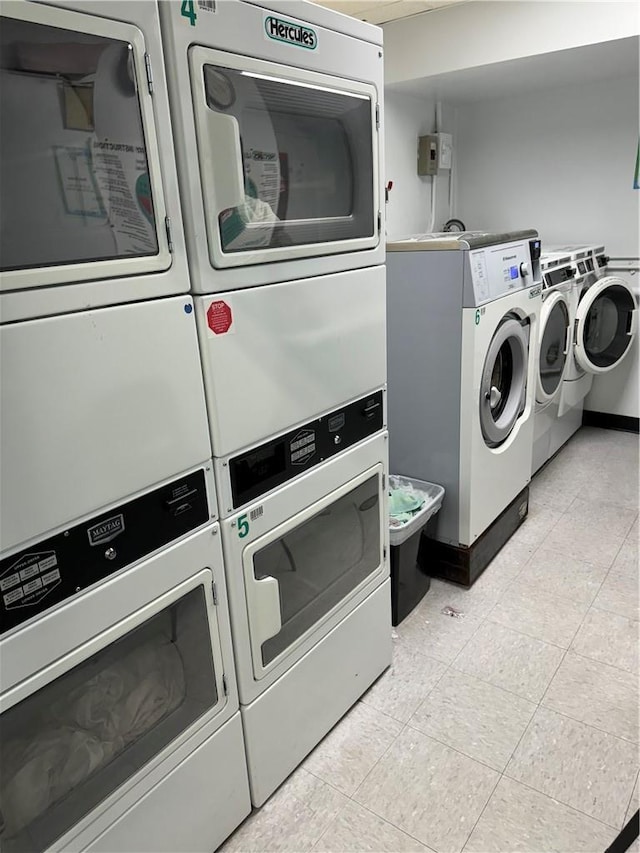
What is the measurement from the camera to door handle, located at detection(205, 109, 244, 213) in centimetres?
109

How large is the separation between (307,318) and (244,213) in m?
0.30

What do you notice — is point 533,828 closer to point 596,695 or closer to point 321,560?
point 596,695

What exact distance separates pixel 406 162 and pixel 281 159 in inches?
89.4

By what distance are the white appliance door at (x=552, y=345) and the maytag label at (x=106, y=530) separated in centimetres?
227

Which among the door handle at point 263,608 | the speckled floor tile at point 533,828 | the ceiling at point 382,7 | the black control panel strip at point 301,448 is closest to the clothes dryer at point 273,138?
the black control panel strip at point 301,448

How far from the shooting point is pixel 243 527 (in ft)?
4.33

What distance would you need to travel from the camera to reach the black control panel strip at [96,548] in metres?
0.94

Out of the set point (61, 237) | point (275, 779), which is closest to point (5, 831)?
point (275, 779)

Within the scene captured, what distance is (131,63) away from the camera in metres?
0.96

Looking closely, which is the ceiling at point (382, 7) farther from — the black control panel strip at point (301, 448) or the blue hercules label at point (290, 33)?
the black control panel strip at point (301, 448)

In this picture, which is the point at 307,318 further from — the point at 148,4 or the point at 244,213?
the point at 148,4

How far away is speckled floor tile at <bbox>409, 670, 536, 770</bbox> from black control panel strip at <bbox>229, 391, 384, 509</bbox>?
0.93 m

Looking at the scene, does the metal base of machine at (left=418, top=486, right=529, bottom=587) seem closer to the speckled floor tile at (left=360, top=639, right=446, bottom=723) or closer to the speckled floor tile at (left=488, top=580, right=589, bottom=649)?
the speckled floor tile at (left=488, top=580, right=589, bottom=649)

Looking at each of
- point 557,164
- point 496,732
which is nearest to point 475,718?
point 496,732
